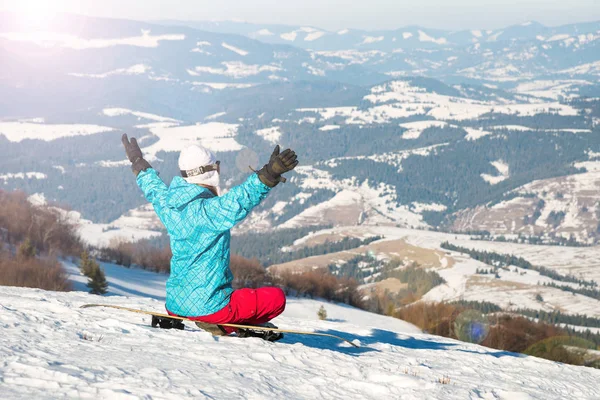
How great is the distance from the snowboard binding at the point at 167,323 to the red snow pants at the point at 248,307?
1.99 ft

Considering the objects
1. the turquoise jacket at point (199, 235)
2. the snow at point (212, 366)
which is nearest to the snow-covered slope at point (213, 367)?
the snow at point (212, 366)

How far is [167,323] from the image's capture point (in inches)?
411

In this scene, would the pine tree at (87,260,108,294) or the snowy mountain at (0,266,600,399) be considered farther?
the pine tree at (87,260,108,294)

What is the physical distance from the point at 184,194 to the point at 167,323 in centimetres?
235

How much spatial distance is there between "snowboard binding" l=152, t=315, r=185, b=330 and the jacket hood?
78.3 inches

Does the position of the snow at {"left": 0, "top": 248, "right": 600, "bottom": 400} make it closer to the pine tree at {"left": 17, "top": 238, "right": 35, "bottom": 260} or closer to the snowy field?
the pine tree at {"left": 17, "top": 238, "right": 35, "bottom": 260}

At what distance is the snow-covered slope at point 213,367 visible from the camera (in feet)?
22.7

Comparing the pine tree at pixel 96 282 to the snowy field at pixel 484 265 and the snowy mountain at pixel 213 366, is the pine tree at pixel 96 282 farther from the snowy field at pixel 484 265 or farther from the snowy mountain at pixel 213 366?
the snowy field at pixel 484 265

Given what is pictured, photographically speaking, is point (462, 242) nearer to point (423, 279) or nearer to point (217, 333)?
point (423, 279)

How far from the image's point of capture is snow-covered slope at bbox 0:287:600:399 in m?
6.93

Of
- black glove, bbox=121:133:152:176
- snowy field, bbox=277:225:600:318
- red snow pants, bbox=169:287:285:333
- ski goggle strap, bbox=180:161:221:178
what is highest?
black glove, bbox=121:133:152:176

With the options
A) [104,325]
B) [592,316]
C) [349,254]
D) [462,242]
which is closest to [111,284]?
[104,325]

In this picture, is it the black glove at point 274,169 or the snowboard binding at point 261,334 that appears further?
the snowboard binding at point 261,334

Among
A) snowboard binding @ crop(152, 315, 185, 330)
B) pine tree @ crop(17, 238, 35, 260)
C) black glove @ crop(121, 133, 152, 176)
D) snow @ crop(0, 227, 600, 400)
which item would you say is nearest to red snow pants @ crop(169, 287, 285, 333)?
snow @ crop(0, 227, 600, 400)
